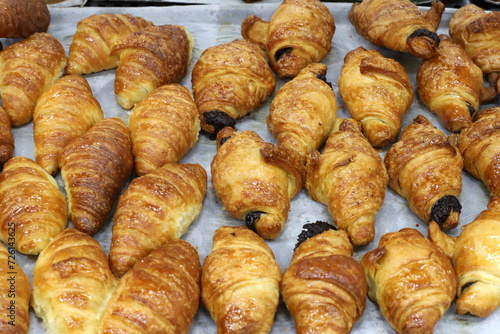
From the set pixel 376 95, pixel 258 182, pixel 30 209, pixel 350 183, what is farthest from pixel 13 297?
pixel 376 95

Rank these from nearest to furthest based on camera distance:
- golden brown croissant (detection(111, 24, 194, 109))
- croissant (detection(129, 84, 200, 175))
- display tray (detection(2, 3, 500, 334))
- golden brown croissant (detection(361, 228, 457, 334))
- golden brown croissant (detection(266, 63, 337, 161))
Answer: golden brown croissant (detection(361, 228, 457, 334)) < display tray (detection(2, 3, 500, 334)) < croissant (detection(129, 84, 200, 175)) < golden brown croissant (detection(266, 63, 337, 161)) < golden brown croissant (detection(111, 24, 194, 109))

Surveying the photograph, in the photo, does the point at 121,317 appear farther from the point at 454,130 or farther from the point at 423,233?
the point at 454,130

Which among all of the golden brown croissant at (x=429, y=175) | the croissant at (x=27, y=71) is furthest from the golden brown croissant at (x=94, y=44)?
the golden brown croissant at (x=429, y=175)

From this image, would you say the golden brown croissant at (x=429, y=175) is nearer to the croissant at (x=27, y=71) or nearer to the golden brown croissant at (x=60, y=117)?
the golden brown croissant at (x=60, y=117)

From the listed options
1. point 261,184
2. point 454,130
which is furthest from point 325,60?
point 261,184

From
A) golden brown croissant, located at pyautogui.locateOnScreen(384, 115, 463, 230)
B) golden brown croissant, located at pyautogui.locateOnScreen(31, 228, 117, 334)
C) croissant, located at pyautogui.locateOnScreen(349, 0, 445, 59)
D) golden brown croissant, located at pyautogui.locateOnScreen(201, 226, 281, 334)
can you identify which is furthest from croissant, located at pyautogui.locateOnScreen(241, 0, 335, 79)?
golden brown croissant, located at pyautogui.locateOnScreen(31, 228, 117, 334)

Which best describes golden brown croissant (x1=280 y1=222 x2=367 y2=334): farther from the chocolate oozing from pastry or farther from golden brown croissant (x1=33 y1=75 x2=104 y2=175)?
golden brown croissant (x1=33 y1=75 x2=104 y2=175)

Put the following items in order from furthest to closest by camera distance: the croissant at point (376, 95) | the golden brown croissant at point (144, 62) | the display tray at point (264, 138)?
the golden brown croissant at point (144, 62) < the croissant at point (376, 95) < the display tray at point (264, 138)
